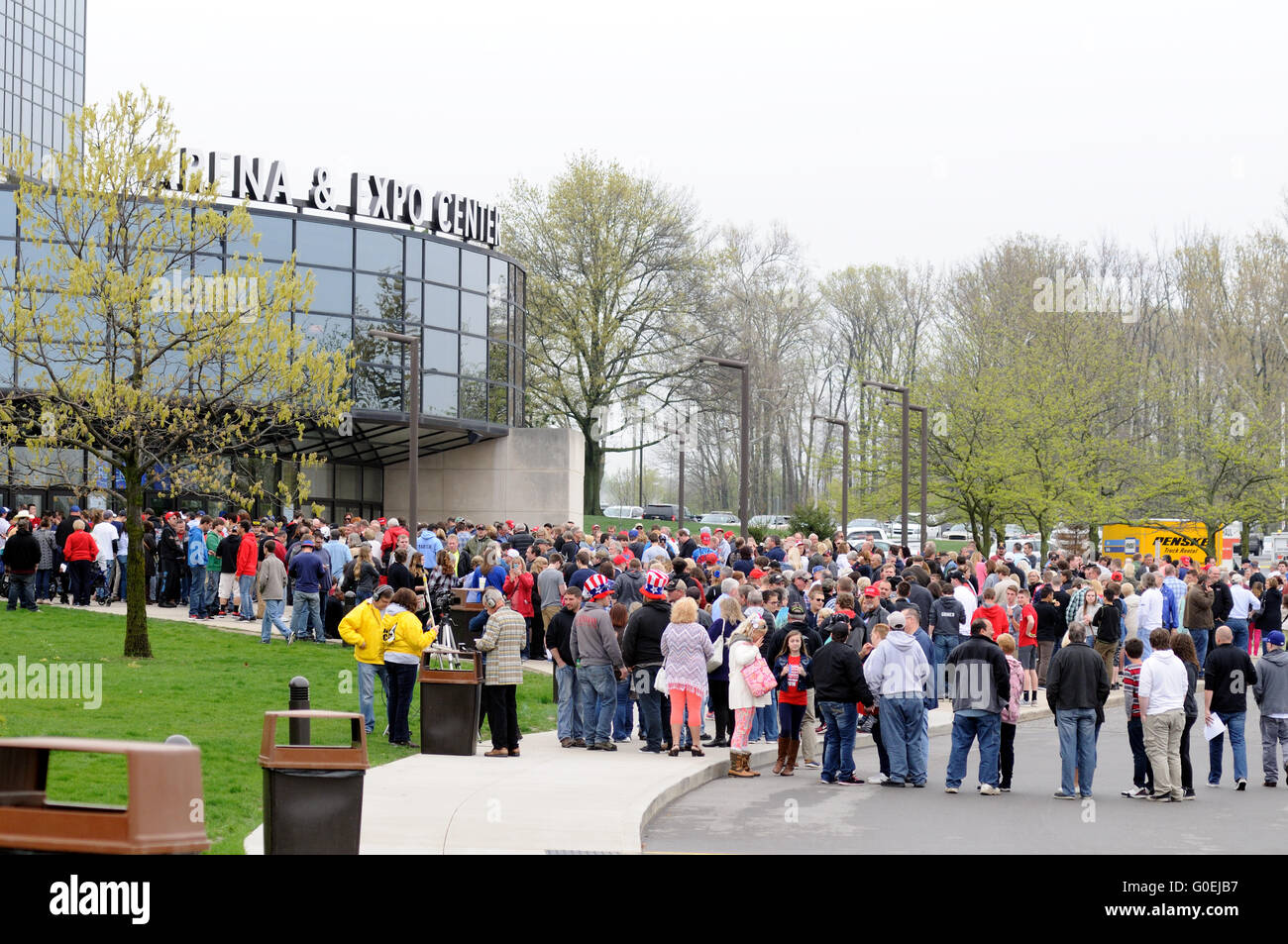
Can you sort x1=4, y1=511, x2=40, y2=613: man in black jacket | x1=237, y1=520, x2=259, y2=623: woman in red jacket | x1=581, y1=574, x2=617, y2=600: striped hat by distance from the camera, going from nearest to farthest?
x1=581, y1=574, x2=617, y2=600: striped hat < x1=4, y1=511, x2=40, y2=613: man in black jacket < x1=237, y1=520, x2=259, y2=623: woman in red jacket

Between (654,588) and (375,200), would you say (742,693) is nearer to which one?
(654,588)

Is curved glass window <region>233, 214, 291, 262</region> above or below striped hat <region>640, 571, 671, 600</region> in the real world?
above

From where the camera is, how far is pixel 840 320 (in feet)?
260

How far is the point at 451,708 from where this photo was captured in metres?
15.4

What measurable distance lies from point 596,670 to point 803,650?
7.58 feet

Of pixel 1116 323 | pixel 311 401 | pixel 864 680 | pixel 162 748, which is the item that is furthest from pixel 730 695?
pixel 1116 323

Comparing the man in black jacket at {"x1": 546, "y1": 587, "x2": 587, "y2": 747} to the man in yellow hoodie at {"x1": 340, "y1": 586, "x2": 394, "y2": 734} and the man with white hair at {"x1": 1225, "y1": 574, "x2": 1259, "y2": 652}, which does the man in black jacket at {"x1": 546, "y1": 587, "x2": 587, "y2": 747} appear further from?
the man with white hair at {"x1": 1225, "y1": 574, "x2": 1259, "y2": 652}

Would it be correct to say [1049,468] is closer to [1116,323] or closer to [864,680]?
[1116,323]

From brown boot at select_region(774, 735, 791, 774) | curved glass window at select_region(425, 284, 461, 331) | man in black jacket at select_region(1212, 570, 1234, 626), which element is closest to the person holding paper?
brown boot at select_region(774, 735, 791, 774)

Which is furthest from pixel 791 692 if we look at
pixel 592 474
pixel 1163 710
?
pixel 592 474

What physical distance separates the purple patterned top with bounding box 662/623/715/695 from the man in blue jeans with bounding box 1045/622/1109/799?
3696 mm

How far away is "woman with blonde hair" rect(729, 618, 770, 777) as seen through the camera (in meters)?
15.5

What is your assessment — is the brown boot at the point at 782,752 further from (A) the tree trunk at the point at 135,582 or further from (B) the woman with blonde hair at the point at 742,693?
(A) the tree trunk at the point at 135,582
